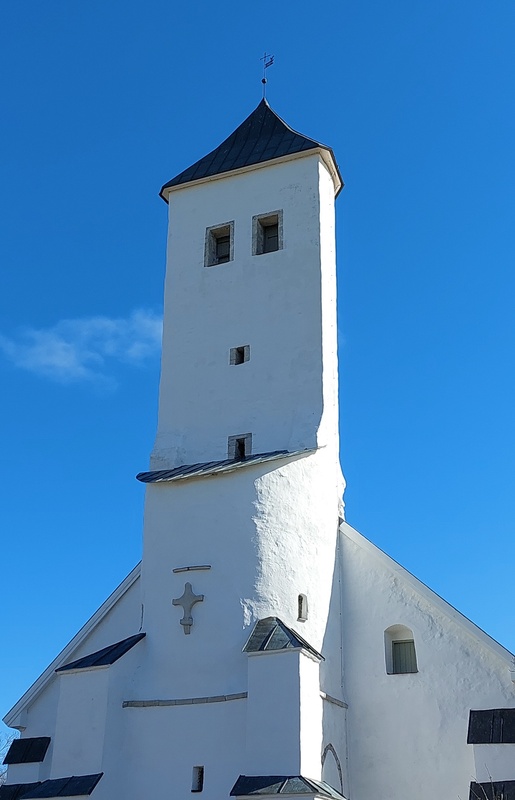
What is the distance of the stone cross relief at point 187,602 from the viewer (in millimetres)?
17169

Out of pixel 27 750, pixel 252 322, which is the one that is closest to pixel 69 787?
pixel 27 750

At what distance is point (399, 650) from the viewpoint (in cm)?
1850

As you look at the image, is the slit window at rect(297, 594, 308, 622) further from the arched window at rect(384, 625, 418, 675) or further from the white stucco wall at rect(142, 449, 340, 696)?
the arched window at rect(384, 625, 418, 675)

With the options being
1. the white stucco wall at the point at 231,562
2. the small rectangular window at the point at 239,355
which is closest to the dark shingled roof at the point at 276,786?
the white stucco wall at the point at 231,562

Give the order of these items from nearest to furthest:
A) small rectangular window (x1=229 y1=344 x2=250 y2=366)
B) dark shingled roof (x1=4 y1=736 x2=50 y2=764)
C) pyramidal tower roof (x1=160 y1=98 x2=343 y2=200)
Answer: dark shingled roof (x1=4 y1=736 x2=50 y2=764), small rectangular window (x1=229 y1=344 x2=250 y2=366), pyramidal tower roof (x1=160 y1=98 x2=343 y2=200)

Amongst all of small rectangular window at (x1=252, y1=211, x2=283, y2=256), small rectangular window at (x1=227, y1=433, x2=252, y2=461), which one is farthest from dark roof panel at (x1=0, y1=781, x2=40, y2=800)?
small rectangular window at (x1=252, y1=211, x2=283, y2=256)

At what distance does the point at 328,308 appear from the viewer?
20.8m

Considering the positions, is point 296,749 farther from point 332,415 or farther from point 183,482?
point 332,415

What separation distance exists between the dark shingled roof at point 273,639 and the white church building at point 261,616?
47 mm

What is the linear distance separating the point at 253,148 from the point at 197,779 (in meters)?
14.2

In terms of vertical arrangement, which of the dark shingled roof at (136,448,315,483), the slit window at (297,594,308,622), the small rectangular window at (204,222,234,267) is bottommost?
the slit window at (297,594,308,622)

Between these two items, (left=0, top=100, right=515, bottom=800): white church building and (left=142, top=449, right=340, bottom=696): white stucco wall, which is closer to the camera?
(left=0, top=100, right=515, bottom=800): white church building

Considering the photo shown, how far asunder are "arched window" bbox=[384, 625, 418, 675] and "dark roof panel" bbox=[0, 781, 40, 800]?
7041mm

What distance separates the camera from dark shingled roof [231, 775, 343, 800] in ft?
47.3
